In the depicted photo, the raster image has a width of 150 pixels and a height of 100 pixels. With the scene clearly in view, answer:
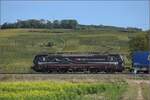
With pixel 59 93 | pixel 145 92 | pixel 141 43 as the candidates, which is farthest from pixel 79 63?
pixel 59 93

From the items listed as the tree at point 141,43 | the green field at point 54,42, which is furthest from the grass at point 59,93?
the green field at point 54,42

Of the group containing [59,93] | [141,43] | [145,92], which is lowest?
[145,92]

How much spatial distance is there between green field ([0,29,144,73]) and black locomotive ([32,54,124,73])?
2863 centimetres

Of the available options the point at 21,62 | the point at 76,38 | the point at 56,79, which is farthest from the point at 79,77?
the point at 76,38

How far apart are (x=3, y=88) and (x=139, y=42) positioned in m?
50.7

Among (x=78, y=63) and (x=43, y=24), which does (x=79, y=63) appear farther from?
(x=43, y=24)

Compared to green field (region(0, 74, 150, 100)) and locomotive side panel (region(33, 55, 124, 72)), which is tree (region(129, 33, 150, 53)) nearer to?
locomotive side panel (region(33, 55, 124, 72))

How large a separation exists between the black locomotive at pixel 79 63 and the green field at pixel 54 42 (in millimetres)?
28632

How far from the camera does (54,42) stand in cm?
11675

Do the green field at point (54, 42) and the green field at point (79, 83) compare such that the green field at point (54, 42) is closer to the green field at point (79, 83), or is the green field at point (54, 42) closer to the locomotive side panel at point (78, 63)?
the locomotive side panel at point (78, 63)

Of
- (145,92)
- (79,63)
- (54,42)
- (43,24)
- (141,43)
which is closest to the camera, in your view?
(145,92)

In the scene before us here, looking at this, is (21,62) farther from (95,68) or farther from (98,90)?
(98,90)

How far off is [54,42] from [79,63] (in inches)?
1855

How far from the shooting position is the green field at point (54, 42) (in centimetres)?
10694
